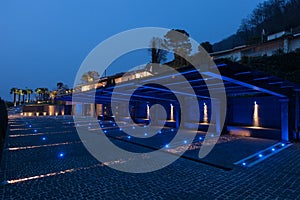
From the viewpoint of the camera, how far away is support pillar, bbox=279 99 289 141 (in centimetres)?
1057

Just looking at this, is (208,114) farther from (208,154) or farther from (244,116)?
(208,154)

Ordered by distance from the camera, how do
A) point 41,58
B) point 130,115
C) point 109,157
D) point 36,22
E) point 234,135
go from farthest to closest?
point 41,58, point 36,22, point 130,115, point 234,135, point 109,157

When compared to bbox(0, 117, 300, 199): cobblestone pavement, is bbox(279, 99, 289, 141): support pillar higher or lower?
higher

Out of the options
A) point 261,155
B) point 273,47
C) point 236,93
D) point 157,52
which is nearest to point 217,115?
point 236,93

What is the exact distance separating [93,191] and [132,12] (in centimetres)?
16074

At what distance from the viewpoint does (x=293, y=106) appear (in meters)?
10.8

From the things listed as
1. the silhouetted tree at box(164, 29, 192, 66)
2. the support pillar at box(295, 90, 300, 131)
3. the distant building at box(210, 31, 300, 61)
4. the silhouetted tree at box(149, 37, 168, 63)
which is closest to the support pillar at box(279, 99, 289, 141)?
the support pillar at box(295, 90, 300, 131)

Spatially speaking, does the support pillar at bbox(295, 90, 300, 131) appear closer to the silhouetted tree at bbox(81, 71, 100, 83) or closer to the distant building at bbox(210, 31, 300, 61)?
the distant building at bbox(210, 31, 300, 61)

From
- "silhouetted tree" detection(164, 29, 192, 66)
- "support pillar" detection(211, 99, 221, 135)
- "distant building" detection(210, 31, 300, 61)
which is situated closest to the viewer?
"support pillar" detection(211, 99, 221, 135)

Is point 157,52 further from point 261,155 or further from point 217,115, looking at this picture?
point 261,155

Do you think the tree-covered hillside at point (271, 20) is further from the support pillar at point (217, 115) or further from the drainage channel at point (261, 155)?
the drainage channel at point (261, 155)

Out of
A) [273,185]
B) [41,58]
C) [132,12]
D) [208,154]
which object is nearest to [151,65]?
[208,154]

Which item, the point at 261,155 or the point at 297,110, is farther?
the point at 297,110

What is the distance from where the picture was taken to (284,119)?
422 inches
